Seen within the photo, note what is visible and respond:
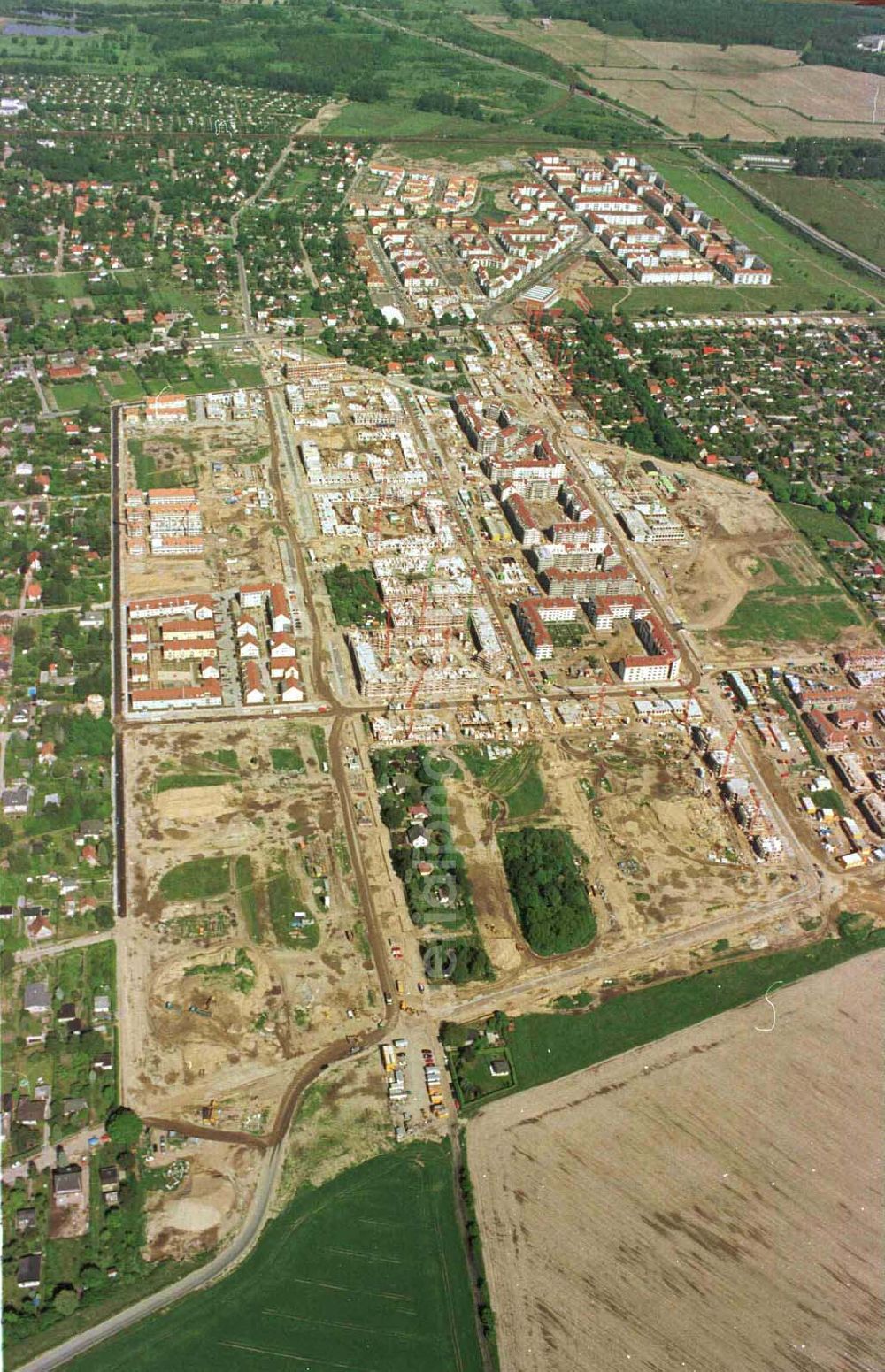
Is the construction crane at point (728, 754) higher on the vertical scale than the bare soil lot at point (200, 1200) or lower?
higher

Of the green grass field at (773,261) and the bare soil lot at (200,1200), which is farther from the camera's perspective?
the green grass field at (773,261)

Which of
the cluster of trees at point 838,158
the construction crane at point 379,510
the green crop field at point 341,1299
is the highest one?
the cluster of trees at point 838,158

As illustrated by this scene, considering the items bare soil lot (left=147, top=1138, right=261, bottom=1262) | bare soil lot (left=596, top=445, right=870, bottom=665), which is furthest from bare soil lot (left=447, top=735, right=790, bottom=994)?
bare soil lot (left=147, top=1138, right=261, bottom=1262)

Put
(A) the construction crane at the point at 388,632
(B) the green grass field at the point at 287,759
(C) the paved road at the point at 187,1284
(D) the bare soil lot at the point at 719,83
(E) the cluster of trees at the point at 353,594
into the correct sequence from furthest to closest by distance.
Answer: (D) the bare soil lot at the point at 719,83 → (E) the cluster of trees at the point at 353,594 → (A) the construction crane at the point at 388,632 → (B) the green grass field at the point at 287,759 → (C) the paved road at the point at 187,1284

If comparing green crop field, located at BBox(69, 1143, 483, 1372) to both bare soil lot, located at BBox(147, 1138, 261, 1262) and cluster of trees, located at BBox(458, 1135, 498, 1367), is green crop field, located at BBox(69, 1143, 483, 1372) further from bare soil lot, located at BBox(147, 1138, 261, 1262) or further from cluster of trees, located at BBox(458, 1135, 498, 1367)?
bare soil lot, located at BBox(147, 1138, 261, 1262)

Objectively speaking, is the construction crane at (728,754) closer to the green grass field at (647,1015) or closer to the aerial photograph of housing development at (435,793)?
the aerial photograph of housing development at (435,793)

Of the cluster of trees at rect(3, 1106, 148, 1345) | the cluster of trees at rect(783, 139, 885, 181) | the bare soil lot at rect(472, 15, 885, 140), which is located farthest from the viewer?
the bare soil lot at rect(472, 15, 885, 140)

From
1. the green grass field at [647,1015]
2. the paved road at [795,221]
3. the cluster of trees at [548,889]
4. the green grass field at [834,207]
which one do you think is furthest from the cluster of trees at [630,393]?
the green grass field at [647,1015]

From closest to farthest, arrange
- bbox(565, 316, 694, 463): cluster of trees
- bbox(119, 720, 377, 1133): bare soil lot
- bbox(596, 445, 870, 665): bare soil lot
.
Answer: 1. bbox(119, 720, 377, 1133): bare soil lot
2. bbox(596, 445, 870, 665): bare soil lot
3. bbox(565, 316, 694, 463): cluster of trees
